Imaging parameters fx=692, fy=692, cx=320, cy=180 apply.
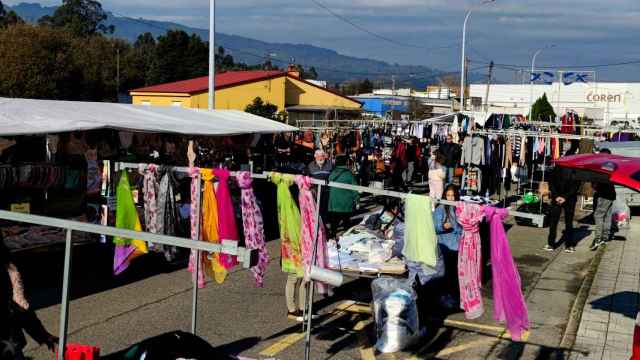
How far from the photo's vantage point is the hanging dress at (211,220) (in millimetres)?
7156

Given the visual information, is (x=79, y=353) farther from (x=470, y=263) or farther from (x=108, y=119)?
(x=108, y=119)

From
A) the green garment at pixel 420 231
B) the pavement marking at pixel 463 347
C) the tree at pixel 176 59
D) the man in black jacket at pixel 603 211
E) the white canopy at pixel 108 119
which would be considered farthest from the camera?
the tree at pixel 176 59

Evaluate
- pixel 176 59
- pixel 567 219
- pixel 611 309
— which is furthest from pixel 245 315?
pixel 176 59

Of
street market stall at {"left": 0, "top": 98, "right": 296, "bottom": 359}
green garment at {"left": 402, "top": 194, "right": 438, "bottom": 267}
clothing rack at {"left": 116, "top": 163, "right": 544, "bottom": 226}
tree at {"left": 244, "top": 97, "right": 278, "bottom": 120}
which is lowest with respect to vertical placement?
green garment at {"left": 402, "top": 194, "right": 438, "bottom": 267}

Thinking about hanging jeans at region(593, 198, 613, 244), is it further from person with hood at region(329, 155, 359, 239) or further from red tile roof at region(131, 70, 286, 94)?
red tile roof at region(131, 70, 286, 94)

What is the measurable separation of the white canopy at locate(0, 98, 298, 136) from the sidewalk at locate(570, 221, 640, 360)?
7470 mm

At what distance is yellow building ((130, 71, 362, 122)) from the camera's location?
47719 mm

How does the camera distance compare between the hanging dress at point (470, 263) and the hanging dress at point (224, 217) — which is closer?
the hanging dress at point (470, 263)

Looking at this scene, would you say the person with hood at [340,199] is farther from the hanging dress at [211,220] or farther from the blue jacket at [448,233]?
the hanging dress at [211,220]

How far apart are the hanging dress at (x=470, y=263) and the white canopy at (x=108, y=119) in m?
6.16

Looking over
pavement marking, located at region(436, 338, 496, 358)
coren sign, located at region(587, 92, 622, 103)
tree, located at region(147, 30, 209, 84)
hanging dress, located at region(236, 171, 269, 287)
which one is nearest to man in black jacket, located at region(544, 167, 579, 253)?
pavement marking, located at region(436, 338, 496, 358)

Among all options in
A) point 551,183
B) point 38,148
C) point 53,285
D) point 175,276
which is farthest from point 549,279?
point 38,148

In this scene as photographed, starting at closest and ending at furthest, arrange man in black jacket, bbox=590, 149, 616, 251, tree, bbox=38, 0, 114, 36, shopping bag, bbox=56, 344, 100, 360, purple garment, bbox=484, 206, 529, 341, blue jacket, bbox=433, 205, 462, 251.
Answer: shopping bag, bbox=56, 344, 100, 360 → purple garment, bbox=484, 206, 529, 341 → blue jacket, bbox=433, 205, 462, 251 → man in black jacket, bbox=590, 149, 616, 251 → tree, bbox=38, 0, 114, 36

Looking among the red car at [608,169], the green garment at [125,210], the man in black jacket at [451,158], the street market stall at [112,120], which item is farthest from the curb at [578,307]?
the man in black jacket at [451,158]
